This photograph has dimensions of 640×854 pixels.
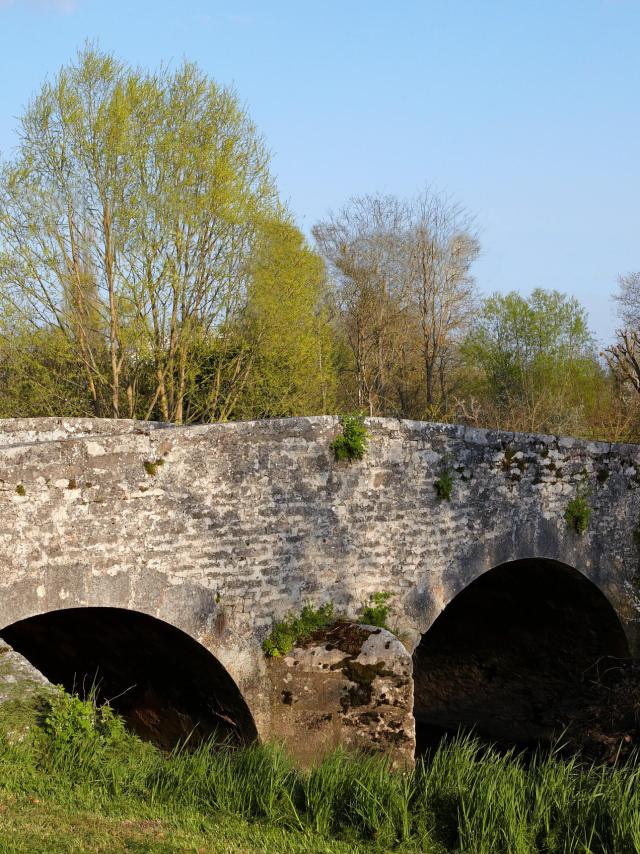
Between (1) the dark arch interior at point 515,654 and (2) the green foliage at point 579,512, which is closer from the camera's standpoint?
(2) the green foliage at point 579,512

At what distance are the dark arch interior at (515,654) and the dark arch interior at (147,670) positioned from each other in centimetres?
400

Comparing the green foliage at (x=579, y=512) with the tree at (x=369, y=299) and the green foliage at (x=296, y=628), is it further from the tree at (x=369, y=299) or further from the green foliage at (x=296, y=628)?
the tree at (x=369, y=299)

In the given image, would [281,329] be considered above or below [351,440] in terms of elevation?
above

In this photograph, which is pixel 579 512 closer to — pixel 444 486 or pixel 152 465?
pixel 444 486

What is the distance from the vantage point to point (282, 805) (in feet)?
15.8

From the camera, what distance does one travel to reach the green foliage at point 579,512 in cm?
991

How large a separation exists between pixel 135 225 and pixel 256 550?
10092 millimetres

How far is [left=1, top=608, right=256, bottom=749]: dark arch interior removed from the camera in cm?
725

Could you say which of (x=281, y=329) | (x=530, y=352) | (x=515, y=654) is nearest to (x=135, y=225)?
(x=281, y=329)

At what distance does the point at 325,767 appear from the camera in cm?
500

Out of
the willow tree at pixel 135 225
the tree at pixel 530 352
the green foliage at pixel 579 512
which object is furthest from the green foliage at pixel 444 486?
the tree at pixel 530 352

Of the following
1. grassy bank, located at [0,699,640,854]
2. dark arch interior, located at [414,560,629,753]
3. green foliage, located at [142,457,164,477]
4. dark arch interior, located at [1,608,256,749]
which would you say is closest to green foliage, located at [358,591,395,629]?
dark arch interior, located at [1,608,256,749]

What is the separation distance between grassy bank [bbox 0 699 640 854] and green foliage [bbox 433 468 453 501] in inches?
131

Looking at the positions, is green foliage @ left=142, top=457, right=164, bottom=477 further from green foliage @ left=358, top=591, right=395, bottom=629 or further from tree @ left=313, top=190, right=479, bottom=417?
tree @ left=313, top=190, right=479, bottom=417
